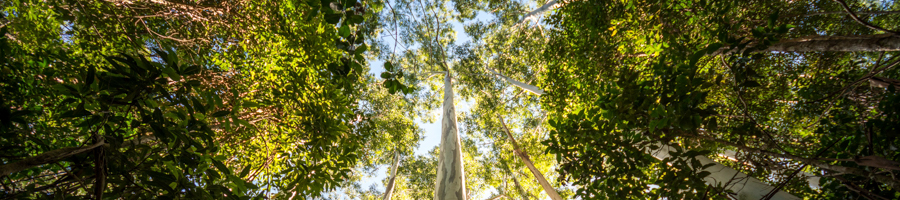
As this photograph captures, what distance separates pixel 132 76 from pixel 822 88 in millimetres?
4599

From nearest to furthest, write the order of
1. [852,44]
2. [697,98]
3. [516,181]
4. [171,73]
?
1. [171,73]
2. [697,98]
3. [852,44]
4. [516,181]

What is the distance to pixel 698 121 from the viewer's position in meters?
1.39

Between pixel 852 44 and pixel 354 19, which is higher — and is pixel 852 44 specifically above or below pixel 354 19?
above

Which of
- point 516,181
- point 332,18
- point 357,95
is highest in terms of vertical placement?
point 516,181

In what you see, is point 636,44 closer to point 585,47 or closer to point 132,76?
point 585,47

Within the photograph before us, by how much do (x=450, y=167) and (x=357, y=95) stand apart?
161 centimetres

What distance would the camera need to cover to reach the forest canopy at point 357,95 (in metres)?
1.11

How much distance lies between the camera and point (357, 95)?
136 inches

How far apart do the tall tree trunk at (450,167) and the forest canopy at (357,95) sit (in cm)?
3

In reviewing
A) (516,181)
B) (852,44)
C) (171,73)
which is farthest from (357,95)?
(516,181)

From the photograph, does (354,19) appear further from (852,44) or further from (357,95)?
(852,44)

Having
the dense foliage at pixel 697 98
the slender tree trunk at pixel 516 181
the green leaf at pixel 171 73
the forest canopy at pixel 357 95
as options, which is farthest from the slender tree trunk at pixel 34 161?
the slender tree trunk at pixel 516 181

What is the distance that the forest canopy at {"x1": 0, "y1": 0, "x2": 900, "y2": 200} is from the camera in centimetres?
111

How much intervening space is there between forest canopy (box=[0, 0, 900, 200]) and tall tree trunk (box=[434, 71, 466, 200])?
0.03 metres
